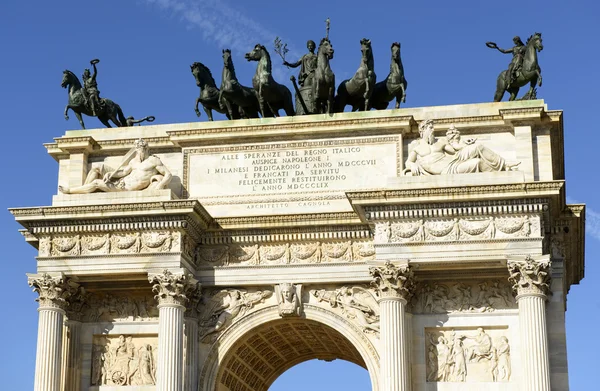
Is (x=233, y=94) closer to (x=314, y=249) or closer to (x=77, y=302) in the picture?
(x=314, y=249)

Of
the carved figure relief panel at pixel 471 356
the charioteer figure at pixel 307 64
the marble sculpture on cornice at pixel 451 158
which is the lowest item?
the carved figure relief panel at pixel 471 356

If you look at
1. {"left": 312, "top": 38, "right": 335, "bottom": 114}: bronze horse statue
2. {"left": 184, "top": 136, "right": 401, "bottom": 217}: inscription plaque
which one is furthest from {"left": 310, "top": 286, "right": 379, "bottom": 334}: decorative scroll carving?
{"left": 312, "top": 38, "right": 335, "bottom": 114}: bronze horse statue

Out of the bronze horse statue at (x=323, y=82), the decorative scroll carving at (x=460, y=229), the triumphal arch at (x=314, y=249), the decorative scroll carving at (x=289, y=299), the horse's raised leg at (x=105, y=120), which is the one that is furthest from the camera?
Result: the horse's raised leg at (x=105, y=120)

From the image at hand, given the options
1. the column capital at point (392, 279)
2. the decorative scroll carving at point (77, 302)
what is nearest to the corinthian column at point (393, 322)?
the column capital at point (392, 279)

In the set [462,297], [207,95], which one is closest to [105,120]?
[207,95]

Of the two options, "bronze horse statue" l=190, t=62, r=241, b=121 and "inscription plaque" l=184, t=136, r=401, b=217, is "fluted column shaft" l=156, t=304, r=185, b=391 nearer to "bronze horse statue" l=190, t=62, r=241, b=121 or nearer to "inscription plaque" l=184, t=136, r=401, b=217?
"inscription plaque" l=184, t=136, r=401, b=217

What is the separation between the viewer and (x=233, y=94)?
1449 inches

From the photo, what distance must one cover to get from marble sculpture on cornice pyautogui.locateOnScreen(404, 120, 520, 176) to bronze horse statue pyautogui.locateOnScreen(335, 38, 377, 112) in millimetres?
2647

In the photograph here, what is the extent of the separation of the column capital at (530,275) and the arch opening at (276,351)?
4992 millimetres

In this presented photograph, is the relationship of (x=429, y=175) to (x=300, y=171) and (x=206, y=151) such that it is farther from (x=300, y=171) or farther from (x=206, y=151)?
(x=206, y=151)

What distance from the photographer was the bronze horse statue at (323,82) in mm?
36062

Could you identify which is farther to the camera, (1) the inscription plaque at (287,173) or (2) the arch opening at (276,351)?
(1) the inscription plaque at (287,173)

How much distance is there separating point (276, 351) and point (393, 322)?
6.20 m

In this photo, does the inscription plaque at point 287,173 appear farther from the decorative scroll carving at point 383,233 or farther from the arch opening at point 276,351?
the arch opening at point 276,351
